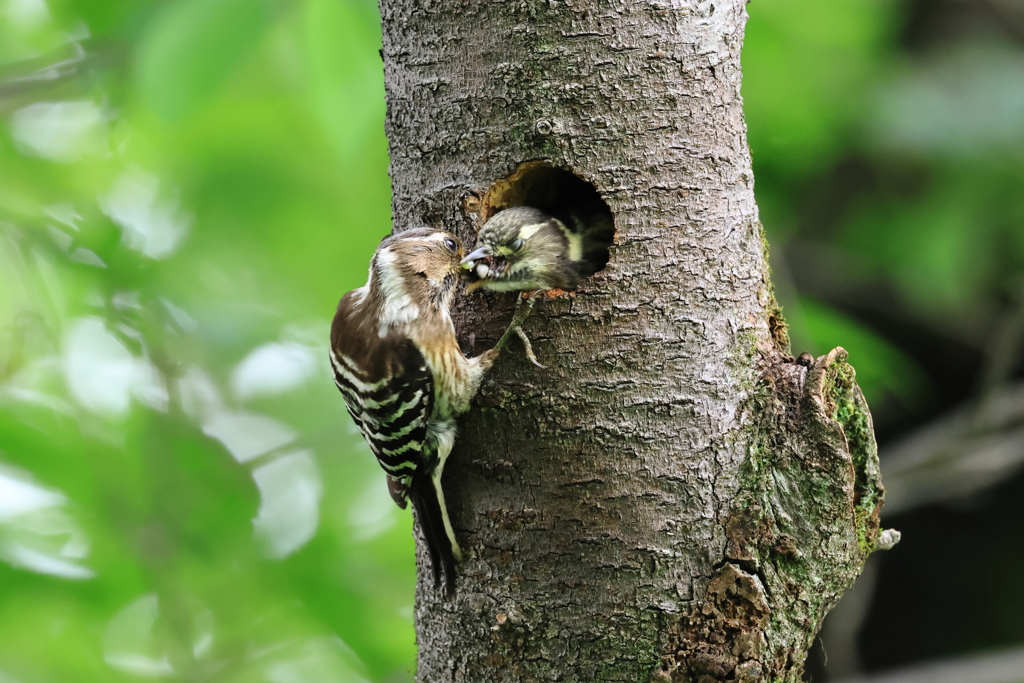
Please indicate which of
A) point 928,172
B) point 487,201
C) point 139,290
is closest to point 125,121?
point 139,290

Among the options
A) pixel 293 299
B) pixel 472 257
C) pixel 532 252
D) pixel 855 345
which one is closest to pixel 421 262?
pixel 472 257

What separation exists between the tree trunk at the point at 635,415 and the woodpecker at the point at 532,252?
7.2 inches

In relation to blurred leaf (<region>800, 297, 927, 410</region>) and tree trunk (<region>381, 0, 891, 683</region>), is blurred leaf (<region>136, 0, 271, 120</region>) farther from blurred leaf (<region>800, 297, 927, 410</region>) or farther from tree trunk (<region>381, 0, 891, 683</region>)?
blurred leaf (<region>800, 297, 927, 410</region>)

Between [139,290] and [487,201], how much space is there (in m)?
1.63

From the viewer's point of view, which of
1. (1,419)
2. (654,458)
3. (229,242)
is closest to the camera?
(654,458)

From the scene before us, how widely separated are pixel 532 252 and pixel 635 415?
81 centimetres

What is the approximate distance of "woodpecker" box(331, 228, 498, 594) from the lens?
254 cm

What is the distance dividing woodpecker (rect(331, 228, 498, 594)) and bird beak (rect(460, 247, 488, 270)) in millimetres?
52

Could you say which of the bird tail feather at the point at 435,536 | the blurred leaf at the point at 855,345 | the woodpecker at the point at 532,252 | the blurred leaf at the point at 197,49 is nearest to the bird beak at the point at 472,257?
the woodpecker at the point at 532,252

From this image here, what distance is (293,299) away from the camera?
13.6ft

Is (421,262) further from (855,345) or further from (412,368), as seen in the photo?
(855,345)

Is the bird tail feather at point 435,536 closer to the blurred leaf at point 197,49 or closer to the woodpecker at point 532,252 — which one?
the woodpecker at point 532,252

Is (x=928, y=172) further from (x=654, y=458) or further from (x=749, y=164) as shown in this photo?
(x=654, y=458)

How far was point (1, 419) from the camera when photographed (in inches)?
121
